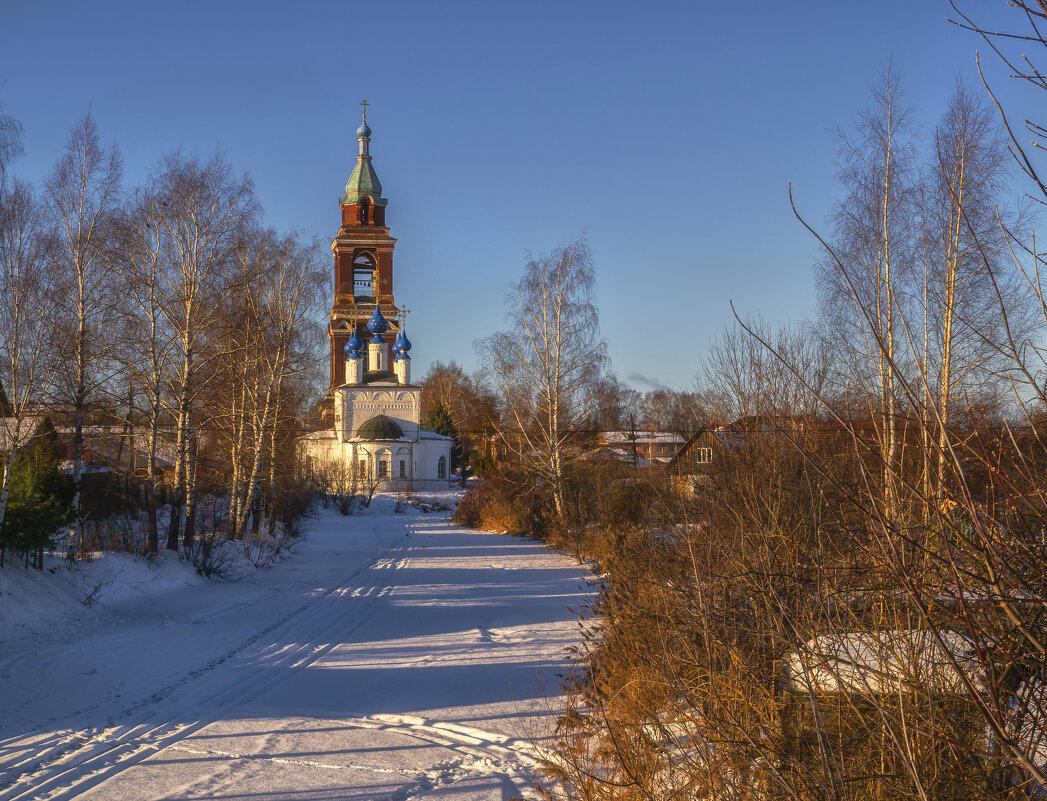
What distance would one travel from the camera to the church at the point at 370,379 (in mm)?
53312

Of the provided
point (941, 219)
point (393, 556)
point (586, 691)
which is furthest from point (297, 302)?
point (586, 691)

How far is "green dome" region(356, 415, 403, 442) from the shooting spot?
5338 cm

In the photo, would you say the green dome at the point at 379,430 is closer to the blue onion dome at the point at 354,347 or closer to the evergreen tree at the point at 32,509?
the blue onion dome at the point at 354,347

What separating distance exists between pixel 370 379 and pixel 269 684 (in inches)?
1997

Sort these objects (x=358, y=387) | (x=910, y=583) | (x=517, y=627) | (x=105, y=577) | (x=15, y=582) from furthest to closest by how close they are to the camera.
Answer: (x=358, y=387)
(x=105, y=577)
(x=517, y=627)
(x=15, y=582)
(x=910, y=583)

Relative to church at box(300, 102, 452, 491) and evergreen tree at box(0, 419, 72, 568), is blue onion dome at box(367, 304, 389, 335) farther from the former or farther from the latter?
evergreen tree at box(0, 419, 72, 568)

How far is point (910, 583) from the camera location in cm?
190

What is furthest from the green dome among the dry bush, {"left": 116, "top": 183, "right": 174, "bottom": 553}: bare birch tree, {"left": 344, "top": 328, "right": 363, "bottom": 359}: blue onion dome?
{"left": 116, "top": 183, "right": 174, "bottom": 553}: bare birch tree

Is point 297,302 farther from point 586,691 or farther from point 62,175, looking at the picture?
point 586,691

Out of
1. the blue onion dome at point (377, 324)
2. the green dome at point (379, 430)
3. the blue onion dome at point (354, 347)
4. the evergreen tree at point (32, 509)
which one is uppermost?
the blue onion dome at point (377, 324)

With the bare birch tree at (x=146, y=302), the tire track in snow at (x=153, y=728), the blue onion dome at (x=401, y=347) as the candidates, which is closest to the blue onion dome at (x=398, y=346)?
the blue onion dome at (x=401, y=347)

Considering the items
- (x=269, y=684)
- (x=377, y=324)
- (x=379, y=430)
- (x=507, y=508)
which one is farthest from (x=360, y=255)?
(x=269, y=684)

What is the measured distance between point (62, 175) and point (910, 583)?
1610 centimetres

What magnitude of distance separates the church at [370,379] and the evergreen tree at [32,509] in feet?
92.4
